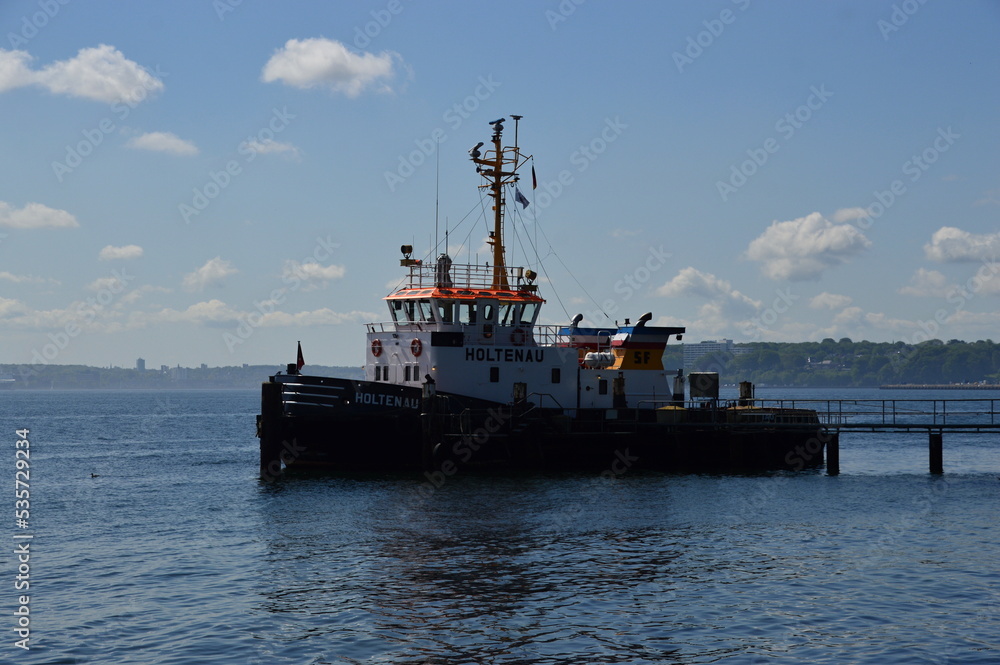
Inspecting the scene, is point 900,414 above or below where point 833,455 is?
above

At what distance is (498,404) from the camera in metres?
39.8

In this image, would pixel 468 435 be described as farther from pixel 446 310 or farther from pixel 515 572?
pixel 515 572

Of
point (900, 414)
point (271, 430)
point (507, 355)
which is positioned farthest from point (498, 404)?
point (900, 414)

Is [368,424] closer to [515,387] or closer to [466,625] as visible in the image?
[515,387]

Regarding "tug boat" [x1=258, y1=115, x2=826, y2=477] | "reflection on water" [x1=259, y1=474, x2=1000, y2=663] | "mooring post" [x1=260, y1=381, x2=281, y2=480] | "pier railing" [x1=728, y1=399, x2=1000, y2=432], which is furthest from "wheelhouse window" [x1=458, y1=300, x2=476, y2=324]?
"pier railing" [x1=728, y1=399, x2=1000, y2=432]

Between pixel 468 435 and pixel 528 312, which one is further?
pixel 528 312

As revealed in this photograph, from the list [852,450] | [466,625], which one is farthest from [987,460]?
[466,625]

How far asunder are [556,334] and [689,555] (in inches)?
681

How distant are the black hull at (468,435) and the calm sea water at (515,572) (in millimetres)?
1019

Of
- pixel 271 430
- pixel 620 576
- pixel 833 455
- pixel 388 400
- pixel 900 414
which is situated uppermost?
pixel 388 400

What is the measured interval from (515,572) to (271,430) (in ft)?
57.6

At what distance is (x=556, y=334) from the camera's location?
41.8 m

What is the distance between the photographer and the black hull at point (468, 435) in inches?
1476

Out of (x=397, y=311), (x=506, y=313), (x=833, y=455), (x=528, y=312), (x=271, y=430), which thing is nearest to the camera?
(x=271, y=430)
